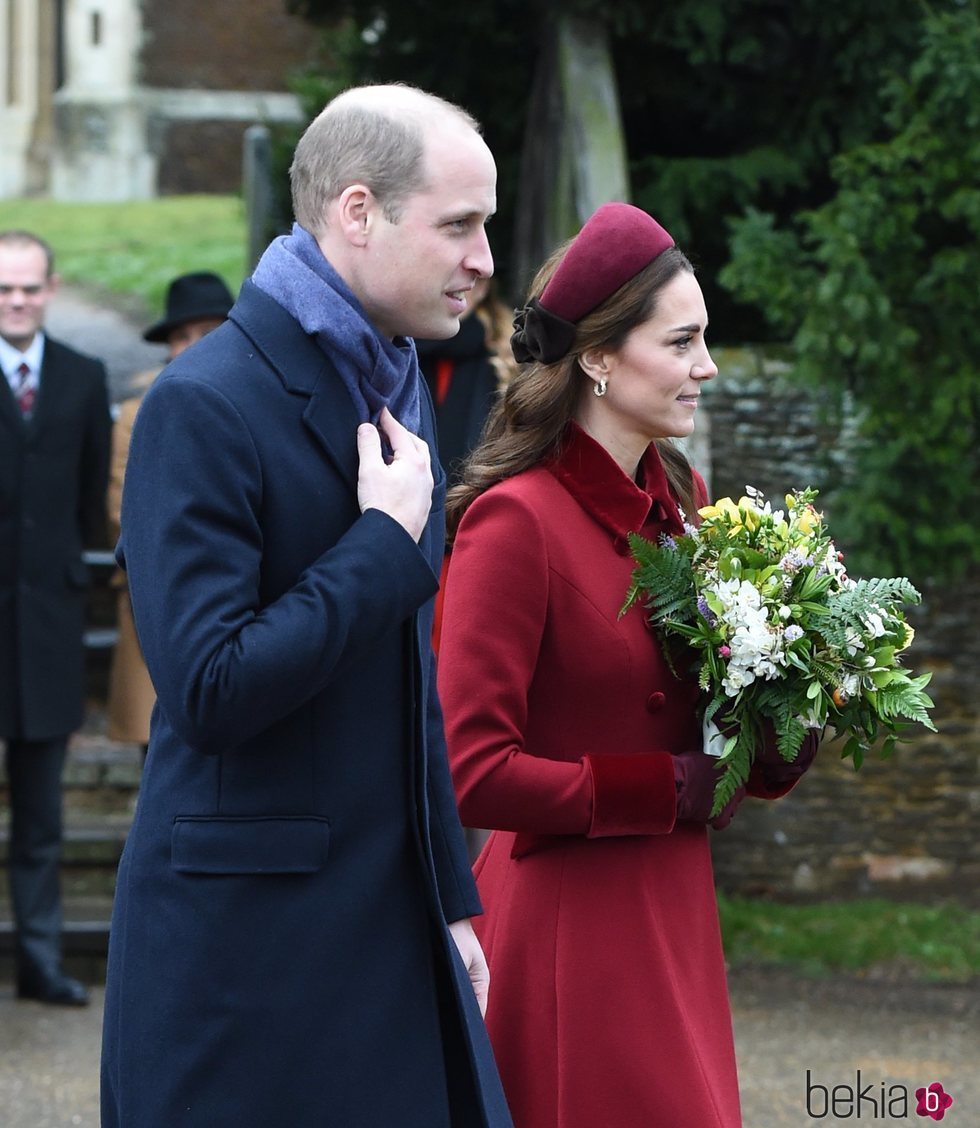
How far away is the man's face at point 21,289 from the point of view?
22.8 feet

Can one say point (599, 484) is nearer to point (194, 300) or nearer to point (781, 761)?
point (781, 761)

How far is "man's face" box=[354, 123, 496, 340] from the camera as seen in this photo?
8.89 feet

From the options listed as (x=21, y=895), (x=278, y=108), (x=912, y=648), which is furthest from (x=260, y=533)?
(x=278, y=108)

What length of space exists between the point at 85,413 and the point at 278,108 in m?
17.8

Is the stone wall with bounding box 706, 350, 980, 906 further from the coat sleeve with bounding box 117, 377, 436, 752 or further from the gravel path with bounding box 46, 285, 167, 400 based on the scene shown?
the gravel path with bounding box 46, 285, 167, 400

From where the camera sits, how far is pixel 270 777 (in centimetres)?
264

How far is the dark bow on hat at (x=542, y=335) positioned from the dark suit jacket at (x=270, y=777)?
95 centimetres

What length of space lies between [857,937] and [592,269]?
4712 mm

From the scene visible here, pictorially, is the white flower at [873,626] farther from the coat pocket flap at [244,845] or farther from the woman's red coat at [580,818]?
the coat pocket flap at [244,845]

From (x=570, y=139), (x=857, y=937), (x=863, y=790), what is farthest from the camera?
(x=570, y=139)

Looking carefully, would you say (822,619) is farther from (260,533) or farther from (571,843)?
(260,533)

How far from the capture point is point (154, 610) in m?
2.55

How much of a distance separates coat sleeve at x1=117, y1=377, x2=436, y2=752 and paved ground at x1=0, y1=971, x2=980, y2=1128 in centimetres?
366

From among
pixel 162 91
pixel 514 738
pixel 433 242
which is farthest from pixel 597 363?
pixel 162 91
